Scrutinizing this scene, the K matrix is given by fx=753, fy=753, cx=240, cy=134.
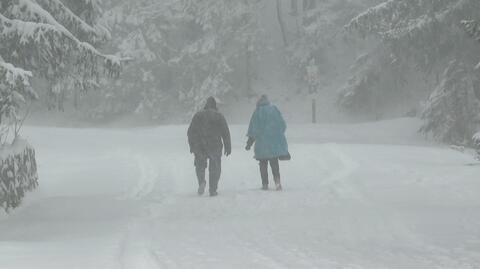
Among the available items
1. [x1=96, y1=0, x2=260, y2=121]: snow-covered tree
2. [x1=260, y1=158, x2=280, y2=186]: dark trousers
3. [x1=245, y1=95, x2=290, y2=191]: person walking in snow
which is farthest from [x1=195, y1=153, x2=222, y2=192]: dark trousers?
[x1=96, y1=0, x2=260, y2=121]: snow-covered tree

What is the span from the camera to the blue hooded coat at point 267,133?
12.9 m

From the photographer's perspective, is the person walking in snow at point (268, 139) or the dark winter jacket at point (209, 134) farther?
the person walking in snow at point (268, 139)

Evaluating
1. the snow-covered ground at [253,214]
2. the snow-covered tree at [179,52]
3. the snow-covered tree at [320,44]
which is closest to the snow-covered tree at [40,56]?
the snow-covered ground at [253,214]

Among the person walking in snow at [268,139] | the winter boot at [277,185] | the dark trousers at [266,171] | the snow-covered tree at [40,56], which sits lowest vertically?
the winter boot at [277,185]

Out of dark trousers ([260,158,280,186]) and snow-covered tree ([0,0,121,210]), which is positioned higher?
snow-covered tree ([0,0,121,210])

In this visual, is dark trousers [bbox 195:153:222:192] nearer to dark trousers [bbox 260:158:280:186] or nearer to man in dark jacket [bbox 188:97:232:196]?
man in dark jacket [bbox 188:97:232:196]

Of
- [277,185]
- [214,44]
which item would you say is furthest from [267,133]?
[214,44]

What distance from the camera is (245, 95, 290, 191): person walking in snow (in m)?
12.9

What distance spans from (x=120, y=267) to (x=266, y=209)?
15.0 ft

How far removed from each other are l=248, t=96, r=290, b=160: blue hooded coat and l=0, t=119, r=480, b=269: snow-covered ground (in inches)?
28.7

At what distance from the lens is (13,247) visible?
714 cm

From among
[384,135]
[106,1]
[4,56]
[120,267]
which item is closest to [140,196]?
[4,56]

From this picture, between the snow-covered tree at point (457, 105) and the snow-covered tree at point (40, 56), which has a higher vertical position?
the snow-covered tree at point (40, 56)

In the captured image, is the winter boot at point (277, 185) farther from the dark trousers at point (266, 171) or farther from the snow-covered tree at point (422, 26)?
the snow-covered tree at point (422, 26)
